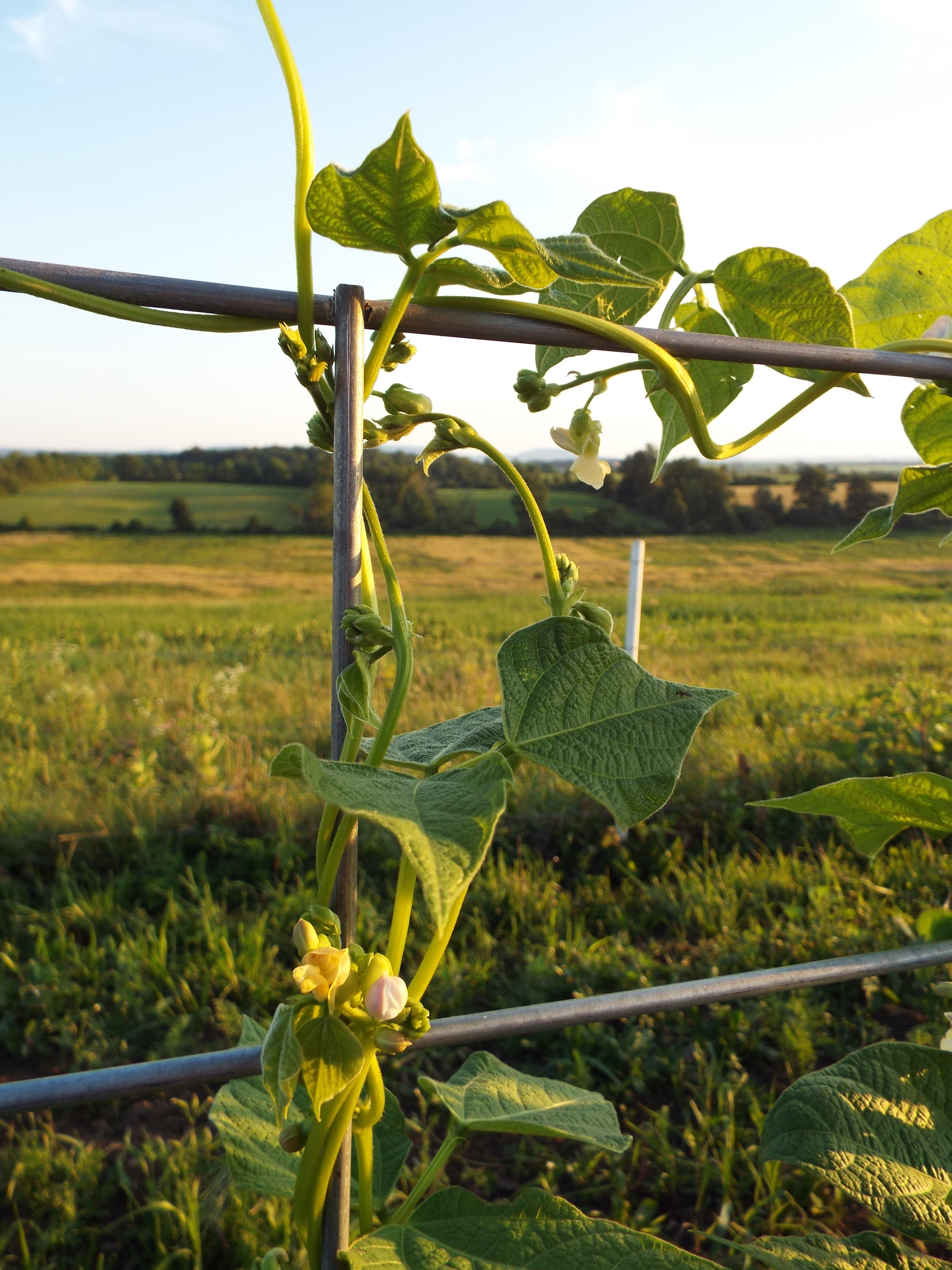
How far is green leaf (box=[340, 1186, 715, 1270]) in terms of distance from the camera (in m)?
0.24

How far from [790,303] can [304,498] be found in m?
3.48

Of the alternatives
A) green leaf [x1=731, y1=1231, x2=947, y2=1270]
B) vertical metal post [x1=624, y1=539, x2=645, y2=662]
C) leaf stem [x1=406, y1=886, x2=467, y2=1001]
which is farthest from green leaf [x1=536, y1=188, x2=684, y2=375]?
vertical metal post [x1=624, y1=539, x2=645, y2=662]

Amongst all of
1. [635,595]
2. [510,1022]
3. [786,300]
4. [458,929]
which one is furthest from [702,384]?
[635,595]

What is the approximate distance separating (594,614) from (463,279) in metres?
0.11

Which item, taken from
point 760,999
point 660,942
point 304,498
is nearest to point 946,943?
point 760,999

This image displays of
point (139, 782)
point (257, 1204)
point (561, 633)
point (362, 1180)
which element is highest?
point (561, 633)

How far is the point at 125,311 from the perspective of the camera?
24 centimetres

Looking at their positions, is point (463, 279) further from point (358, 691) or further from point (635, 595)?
point (635, 595)

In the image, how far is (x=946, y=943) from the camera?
0.43 metres

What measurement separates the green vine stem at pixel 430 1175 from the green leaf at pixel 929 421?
1.16 ft

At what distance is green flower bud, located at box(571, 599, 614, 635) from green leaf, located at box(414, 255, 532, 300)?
3.7 inches

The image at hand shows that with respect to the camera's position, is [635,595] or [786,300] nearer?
[786,300]

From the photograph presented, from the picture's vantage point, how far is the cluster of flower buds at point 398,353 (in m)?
0.26

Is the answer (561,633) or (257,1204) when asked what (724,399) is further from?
(257,1204)
